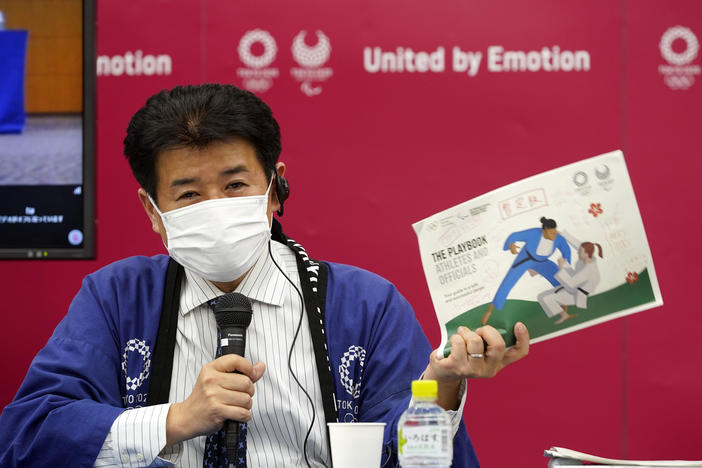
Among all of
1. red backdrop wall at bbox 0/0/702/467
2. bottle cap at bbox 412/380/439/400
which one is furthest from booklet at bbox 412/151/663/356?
red backdrop wall at bbox 0/0/702/467

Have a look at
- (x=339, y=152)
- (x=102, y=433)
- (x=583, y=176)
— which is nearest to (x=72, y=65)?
(x=339, y=152)

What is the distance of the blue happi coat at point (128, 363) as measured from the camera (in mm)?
1366

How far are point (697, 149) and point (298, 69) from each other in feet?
4.39

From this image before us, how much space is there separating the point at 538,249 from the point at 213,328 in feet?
2.19

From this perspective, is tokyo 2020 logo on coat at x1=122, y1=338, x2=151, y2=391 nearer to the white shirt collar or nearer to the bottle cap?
the white shirt collar

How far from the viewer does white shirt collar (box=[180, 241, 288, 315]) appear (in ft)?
5.24

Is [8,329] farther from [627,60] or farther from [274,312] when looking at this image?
[627,60]

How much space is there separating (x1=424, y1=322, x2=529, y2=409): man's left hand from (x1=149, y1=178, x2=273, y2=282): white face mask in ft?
1.41

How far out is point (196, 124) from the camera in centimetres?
150

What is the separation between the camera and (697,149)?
2736 millimetres

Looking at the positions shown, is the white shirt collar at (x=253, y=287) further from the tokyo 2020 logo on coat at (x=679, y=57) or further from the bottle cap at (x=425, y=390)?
the tokyo 2020 logo on coat at (x=679, y=57)

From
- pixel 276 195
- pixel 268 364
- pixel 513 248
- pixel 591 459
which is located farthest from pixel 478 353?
pixel 276 195

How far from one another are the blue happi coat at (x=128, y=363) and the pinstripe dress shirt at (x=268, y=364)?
0.16 ft

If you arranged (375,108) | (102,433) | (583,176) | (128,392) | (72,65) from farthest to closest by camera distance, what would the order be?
(375,108) < (72,65) < (128,392) < (102,433) < (583,176)
